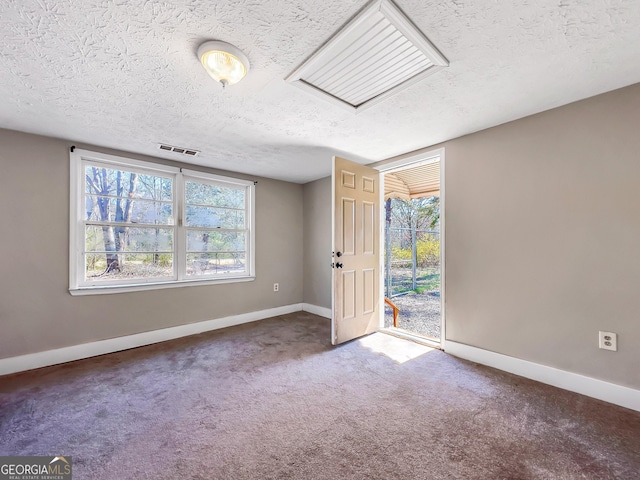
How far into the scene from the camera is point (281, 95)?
1.93 metres

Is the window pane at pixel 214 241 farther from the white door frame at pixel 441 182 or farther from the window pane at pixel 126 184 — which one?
the white door frame at pixel 441 182

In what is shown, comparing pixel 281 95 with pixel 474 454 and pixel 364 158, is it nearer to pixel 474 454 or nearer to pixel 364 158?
pixel 364 158

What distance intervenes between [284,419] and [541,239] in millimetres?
2454

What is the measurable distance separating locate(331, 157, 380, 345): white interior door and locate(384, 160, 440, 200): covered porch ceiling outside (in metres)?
1.13

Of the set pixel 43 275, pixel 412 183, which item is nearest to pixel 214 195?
pixel 43 275

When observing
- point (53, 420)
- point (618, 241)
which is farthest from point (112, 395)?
point (618, 241)

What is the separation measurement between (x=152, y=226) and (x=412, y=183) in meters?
4.18

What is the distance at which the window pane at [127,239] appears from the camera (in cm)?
286

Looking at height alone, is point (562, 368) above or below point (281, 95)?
below

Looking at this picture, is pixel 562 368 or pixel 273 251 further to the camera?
A: pixel 273 251

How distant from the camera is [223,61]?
4.93 ft

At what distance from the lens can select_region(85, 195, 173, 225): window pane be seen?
2.88 metres

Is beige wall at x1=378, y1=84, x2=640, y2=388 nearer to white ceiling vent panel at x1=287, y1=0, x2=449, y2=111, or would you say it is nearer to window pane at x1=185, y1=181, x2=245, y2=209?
white ceiling vent panel at x1=287, y1=0, x2=449, y2=111

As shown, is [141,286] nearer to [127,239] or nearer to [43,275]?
[127,239]
